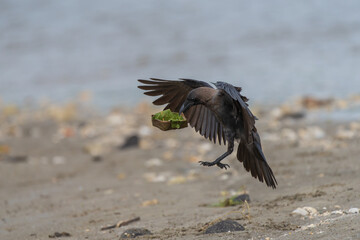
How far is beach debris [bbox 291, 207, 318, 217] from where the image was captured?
4986mm

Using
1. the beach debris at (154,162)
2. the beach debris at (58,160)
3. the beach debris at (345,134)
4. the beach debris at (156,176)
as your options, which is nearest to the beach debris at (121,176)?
the beach debris at (156,176)

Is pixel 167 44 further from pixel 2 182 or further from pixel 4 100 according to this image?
pixel 2 182

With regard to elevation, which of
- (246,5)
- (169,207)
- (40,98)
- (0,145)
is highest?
(246,5)

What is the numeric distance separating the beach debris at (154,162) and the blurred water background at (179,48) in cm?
330

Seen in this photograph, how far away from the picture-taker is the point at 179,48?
16656 mm

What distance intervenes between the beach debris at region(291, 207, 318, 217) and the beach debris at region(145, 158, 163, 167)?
3481 millimetres

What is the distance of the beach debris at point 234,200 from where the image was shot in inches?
226

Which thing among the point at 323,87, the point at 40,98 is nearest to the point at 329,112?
the point at 323,87

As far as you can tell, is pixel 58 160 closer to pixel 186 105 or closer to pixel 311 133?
pixel 311 133

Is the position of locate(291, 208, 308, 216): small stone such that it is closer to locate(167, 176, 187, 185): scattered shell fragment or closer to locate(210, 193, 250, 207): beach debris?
locate(210, 193, 250, 207): beach debris

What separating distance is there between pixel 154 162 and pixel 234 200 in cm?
278

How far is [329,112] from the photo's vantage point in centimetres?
1005

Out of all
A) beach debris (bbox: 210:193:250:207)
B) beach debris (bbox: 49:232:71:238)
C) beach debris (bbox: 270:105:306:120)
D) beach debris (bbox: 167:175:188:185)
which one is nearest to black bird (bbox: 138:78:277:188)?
beach debris (bbox: 210:193:250:207)

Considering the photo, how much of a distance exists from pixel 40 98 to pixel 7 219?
8125 mm
